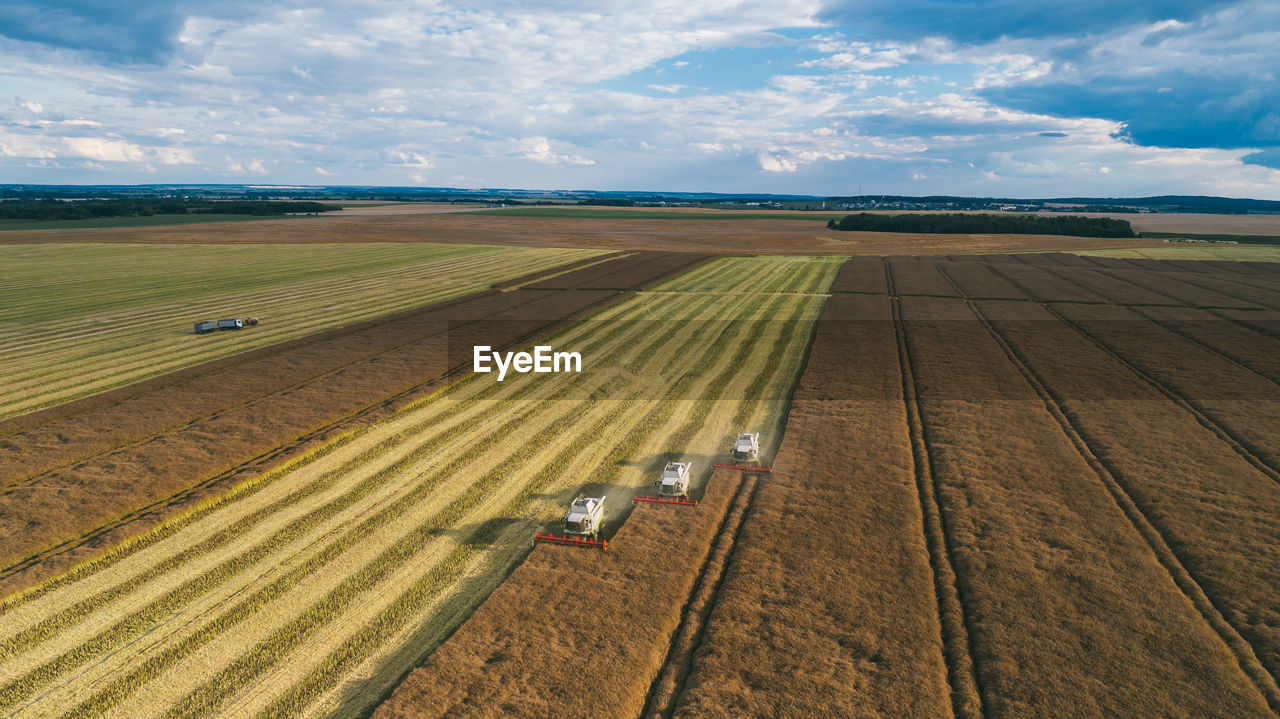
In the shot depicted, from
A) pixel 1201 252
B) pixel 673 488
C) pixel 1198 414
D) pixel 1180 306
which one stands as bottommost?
pixel 673 488

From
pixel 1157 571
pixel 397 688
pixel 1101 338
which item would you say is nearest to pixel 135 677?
pixel 397 688

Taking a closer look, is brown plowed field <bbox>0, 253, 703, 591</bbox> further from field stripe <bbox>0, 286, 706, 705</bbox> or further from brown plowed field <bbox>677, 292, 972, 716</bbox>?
brown plowed field <bbox>677, 292, 972, 716</bbox>

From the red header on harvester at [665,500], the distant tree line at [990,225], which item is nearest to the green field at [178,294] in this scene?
the red header on harvester at [665,500]

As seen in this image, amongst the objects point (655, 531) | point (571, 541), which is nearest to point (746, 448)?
point (655, 531)

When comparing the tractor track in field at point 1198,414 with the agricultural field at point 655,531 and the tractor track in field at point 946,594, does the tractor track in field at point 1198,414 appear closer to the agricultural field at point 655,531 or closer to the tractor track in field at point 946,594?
the agricultural field at point 655,531

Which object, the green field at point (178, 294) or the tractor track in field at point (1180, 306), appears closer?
the green field at point (178, 294)

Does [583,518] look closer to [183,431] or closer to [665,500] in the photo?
[665,500]
